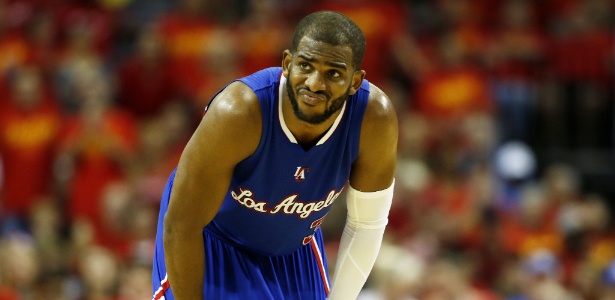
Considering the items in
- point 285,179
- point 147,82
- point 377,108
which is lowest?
point 285,179

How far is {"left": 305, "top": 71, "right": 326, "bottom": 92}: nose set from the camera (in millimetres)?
3375

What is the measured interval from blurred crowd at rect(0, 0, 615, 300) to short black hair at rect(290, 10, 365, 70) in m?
3.41

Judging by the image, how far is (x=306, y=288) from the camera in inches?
158

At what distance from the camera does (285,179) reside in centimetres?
372

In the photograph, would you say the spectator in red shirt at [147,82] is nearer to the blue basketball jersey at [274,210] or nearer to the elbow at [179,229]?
the blue basketball jersey at [274,210]

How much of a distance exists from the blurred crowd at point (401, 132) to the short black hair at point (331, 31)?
341 centimetres

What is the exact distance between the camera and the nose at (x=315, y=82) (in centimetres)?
338

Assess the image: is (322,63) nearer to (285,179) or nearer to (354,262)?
(285,179)

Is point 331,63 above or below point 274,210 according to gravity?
above

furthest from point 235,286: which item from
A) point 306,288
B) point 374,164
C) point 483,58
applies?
point 483,58

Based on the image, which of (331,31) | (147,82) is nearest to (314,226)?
(331,31)

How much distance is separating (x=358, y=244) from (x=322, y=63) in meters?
0.97

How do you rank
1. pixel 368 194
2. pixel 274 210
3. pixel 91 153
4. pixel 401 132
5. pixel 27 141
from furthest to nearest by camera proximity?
pixel 401 132 → pixel 27 141 → pixel 91 153 → pixel 368 194 → pixel 274 210

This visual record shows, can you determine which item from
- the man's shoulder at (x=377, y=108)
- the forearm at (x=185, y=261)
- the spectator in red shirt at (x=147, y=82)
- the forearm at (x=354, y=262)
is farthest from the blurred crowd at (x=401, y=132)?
the man's shoulder at (x=377, y=108)
